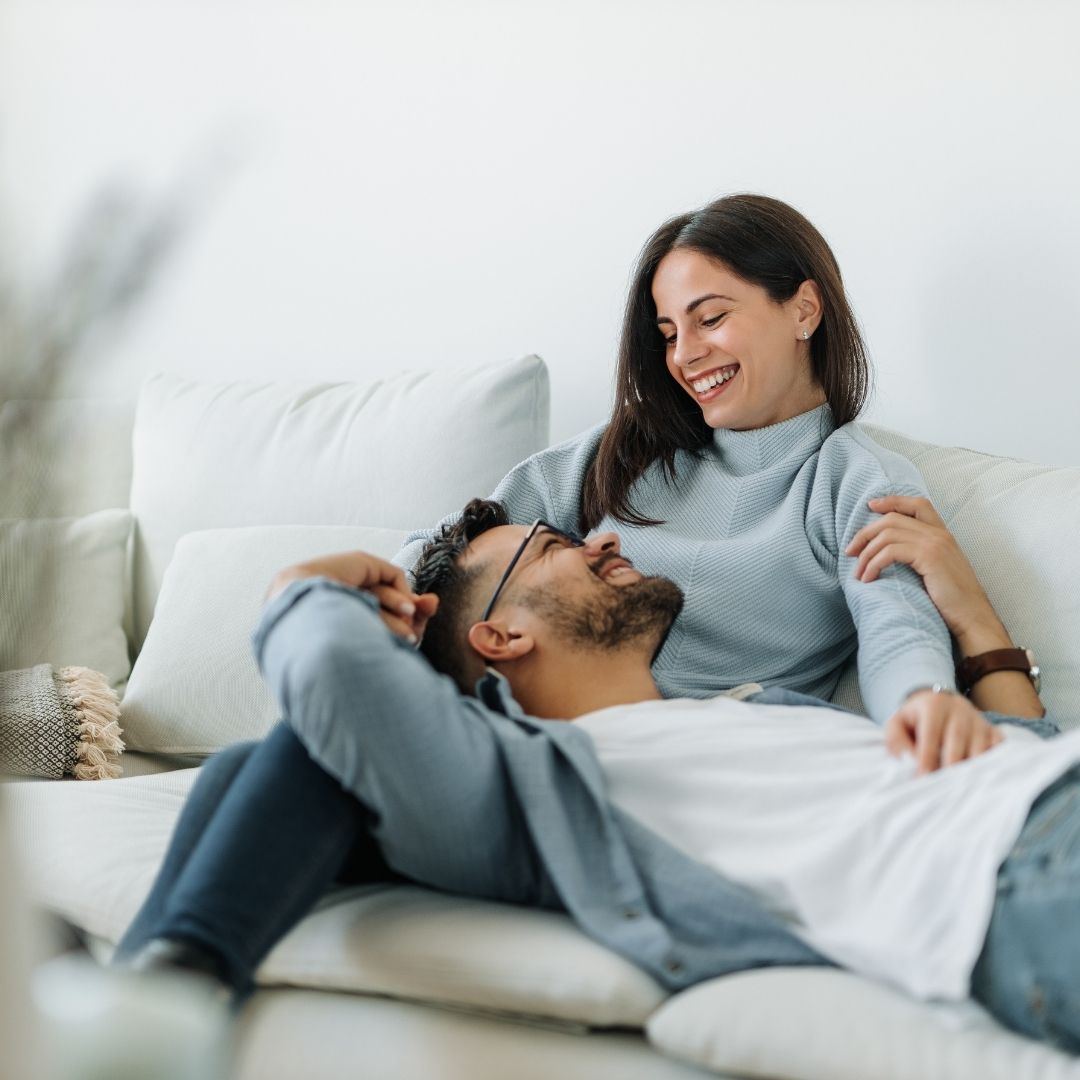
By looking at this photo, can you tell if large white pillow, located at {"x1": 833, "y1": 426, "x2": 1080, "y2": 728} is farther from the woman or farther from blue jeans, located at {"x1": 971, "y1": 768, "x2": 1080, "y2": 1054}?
blue jeans, located at {"x1": 971, "y1": 768, "x2": 1080, "y2": 1054}

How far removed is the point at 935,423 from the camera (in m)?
2.19

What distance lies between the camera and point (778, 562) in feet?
5.76

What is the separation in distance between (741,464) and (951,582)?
401 mm

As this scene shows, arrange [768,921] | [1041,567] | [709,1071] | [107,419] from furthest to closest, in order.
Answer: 1. [107,419]
2. [1041,567]
3. [768,921]
4. [709,1071]

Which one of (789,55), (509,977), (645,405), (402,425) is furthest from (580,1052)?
(789,55)

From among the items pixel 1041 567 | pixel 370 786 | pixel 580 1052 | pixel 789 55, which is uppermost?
pixel 789 55

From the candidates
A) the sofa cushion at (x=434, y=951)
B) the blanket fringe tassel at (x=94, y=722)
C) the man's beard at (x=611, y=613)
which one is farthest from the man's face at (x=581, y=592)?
the blanket fringe tassel at (x=94, y=722)

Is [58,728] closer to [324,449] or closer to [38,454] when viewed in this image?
[324,449]

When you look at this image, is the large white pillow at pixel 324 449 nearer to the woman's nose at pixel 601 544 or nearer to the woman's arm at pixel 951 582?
the woman's nose at pixel 601 544

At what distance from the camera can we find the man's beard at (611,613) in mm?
1477

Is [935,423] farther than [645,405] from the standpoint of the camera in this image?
Yes

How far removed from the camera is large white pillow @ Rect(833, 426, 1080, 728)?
5.38ft

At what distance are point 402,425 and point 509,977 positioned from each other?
1.23m

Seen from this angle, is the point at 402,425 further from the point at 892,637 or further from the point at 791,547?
the point at 892,637
